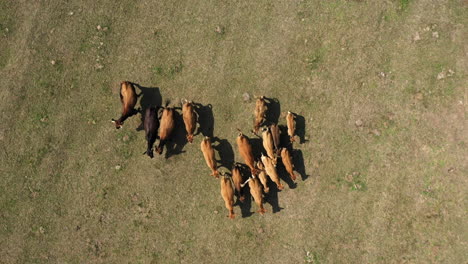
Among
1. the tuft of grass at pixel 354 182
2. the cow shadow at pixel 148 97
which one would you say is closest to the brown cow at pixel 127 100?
the cow shadow at pixel 148 97

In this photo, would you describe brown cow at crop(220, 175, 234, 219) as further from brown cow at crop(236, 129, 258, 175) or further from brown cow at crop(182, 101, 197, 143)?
brown cow at crop(182, 101, 197, 143)

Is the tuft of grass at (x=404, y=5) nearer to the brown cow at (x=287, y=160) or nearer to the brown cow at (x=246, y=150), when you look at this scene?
the brown cow at (x=287, y=160)

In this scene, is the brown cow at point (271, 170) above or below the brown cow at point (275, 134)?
below

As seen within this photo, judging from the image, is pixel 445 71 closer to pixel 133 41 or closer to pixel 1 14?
pixel 133 41

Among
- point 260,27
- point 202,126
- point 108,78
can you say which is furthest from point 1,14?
point 260,27

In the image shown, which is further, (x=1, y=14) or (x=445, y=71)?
(x=1, y=14)
